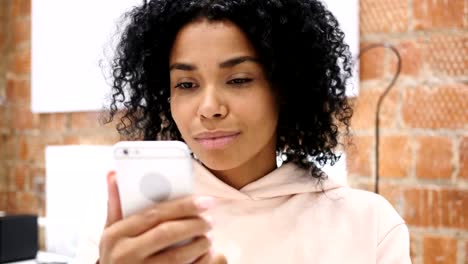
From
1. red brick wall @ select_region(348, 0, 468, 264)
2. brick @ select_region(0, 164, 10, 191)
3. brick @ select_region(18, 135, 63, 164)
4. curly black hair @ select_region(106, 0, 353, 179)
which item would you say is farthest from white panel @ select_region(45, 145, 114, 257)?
red brick wall @ select_region(348, 0, 468, 264)

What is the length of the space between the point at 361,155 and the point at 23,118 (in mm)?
1239

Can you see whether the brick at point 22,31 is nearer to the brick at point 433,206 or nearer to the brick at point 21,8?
the brick at point 21,8

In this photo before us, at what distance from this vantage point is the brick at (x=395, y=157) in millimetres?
1167

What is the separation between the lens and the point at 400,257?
812mm

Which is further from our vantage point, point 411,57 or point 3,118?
point 3,118

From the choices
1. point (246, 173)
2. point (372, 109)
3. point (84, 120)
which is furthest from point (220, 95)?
point (84, 120)

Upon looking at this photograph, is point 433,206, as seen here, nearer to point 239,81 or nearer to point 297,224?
point 297,224

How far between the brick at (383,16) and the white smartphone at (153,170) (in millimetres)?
757

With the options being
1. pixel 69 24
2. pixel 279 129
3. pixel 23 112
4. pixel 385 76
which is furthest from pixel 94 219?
pixel 23 112

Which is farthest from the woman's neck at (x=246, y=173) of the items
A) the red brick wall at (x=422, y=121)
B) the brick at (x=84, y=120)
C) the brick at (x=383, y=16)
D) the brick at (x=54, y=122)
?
the brick at (x=54, y=122)

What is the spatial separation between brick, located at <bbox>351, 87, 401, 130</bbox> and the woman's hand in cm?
71

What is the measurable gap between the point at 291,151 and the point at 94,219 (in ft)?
1.09

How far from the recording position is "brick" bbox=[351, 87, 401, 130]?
1.18 m

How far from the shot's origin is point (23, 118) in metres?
1.92
